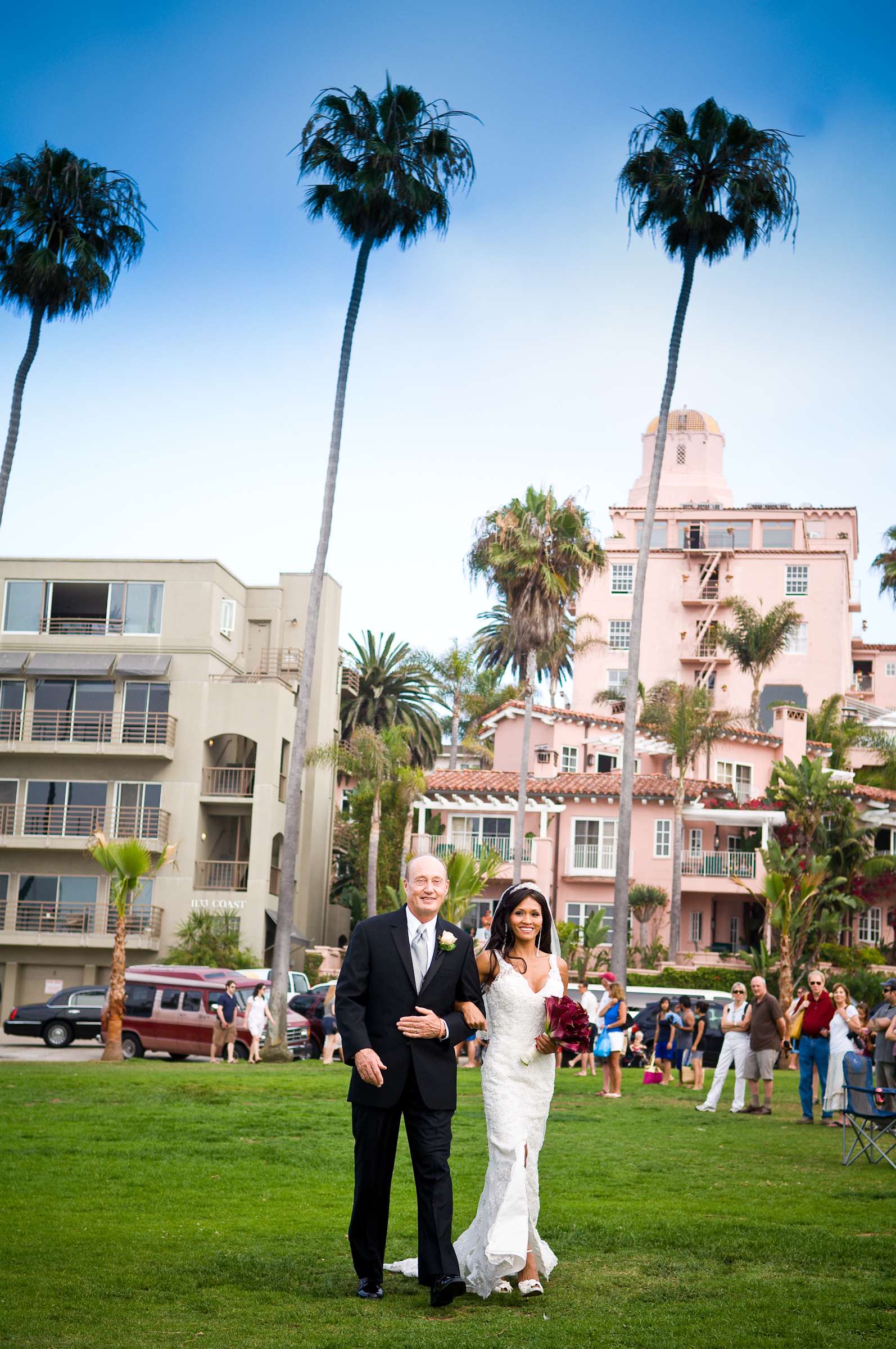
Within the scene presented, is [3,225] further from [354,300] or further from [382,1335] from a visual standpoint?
[382,1335]

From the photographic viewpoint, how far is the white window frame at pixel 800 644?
73000 mm

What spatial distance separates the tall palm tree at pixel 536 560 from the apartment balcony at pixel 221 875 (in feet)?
30.6

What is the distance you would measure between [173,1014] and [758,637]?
4063 cm

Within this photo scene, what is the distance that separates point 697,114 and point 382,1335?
34670 millimetres

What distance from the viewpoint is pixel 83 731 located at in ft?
164

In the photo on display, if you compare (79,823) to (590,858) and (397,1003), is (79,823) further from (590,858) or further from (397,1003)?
(397,1003)

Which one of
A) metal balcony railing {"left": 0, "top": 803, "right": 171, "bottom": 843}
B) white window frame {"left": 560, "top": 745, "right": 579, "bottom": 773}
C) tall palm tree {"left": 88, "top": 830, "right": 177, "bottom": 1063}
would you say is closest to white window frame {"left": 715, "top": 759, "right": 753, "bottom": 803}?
white window frame {"left": 560, "top": 745, "right": 579, "bottom": 773}

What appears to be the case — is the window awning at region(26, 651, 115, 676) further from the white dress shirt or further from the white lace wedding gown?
the white dress shirt

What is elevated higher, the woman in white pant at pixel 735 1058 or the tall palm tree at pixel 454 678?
the tall palm tree at pixel 454 678

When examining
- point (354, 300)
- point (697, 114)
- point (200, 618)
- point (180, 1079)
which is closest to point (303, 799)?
point (200, 618)

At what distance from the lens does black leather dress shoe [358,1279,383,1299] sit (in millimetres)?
7254

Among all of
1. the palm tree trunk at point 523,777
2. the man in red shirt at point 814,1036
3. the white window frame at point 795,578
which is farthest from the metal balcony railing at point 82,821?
the white window frame at point 795,578

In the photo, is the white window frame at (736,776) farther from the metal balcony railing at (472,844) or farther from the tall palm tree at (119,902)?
the tall palm tree at (119,902)

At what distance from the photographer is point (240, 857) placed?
51688 mm
